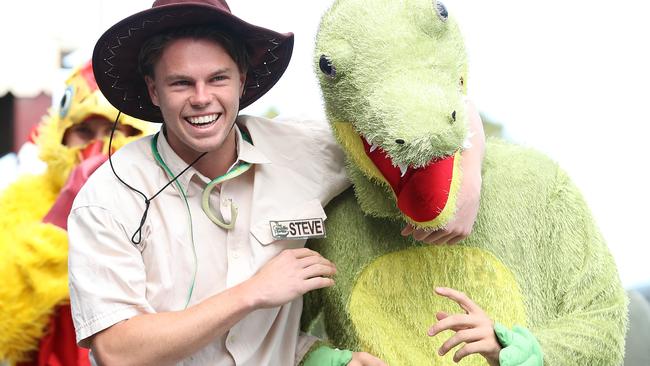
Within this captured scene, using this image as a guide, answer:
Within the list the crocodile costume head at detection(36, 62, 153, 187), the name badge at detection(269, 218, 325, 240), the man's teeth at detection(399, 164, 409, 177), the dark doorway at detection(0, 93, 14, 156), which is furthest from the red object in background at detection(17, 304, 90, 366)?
the dark doorway at detection(0, 93, 14, 156)

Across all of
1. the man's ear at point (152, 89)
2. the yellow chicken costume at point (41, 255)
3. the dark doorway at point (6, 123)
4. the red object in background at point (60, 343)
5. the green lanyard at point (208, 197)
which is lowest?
the dark doorway at point (6, 123)

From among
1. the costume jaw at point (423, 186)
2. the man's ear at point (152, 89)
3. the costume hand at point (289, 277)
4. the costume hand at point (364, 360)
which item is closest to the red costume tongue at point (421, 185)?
the costume jaw at point (423, 186)

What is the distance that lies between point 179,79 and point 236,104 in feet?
0.48

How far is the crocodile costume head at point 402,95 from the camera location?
1846 millimetres

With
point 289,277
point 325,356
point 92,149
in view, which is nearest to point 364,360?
point 325,356

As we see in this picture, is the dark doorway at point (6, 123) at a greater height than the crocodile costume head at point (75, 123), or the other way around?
the crocodile costume head at point (75, 123)

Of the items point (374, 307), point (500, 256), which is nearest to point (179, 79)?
point (374, 307)

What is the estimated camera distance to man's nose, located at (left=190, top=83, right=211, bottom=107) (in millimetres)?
2105

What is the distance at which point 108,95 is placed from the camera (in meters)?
2.34

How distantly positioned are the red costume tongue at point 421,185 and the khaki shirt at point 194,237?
26 centimetres

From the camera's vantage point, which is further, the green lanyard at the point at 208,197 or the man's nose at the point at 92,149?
the man's nose at the point at 92,149

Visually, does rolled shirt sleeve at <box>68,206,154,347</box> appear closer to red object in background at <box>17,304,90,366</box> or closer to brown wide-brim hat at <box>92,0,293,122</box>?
brown wide-brim hat at <box>92,0,293,122</box>

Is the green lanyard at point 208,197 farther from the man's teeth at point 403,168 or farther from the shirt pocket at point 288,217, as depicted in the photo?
the man's teeth at point 403,168

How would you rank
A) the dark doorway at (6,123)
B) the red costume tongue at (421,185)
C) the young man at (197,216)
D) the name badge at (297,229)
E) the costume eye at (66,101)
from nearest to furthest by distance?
the red costume tongue at (421,185) < the young man at (197,216) < the name badge at (297,229) < the costume eye at (66,101) < the dark doorway at (6,123)
